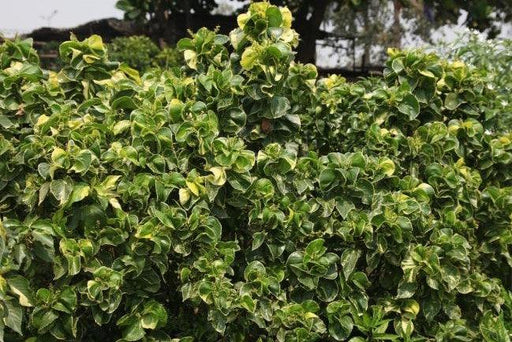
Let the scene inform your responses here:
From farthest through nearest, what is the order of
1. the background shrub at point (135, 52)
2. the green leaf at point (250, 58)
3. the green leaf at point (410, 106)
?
the background shrub at point (135, 52), the green leaf at point (410, 106), the green leaf at point (250, 58)

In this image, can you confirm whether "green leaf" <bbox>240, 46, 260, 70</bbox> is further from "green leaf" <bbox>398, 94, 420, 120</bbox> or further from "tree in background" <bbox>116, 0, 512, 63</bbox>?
"tree in background" <bbox>116, 0, 512, 63</bbox>

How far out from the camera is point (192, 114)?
254cm

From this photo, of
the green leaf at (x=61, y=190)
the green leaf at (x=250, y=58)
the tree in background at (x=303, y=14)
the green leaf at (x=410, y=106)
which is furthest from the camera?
the tree in background at (x=303, y=14)

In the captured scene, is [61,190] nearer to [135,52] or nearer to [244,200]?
[244,200]

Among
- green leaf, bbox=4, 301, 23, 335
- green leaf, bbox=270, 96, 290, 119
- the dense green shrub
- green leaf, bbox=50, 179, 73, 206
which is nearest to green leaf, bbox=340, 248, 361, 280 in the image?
the dense green shrub

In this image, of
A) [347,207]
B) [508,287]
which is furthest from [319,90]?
[508,287]

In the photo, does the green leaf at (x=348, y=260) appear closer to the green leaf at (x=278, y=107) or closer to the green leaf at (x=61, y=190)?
the green leaf at (x=278, y=107)

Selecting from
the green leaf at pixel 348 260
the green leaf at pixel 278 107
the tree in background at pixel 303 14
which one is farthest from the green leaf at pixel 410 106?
the tree in background at pixel 303 14

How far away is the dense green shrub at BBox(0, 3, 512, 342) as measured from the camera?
2299mm

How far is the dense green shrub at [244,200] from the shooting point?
2299 mm

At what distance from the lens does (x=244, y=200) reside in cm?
253

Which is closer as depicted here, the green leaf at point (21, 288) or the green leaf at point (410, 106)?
the green leaf at point (21, 288)

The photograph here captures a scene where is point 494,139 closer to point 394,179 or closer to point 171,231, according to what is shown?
point 394,179

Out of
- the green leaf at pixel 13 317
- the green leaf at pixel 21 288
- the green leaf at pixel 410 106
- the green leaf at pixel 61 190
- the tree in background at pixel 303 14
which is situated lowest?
the tree in background at pixel 303 14
